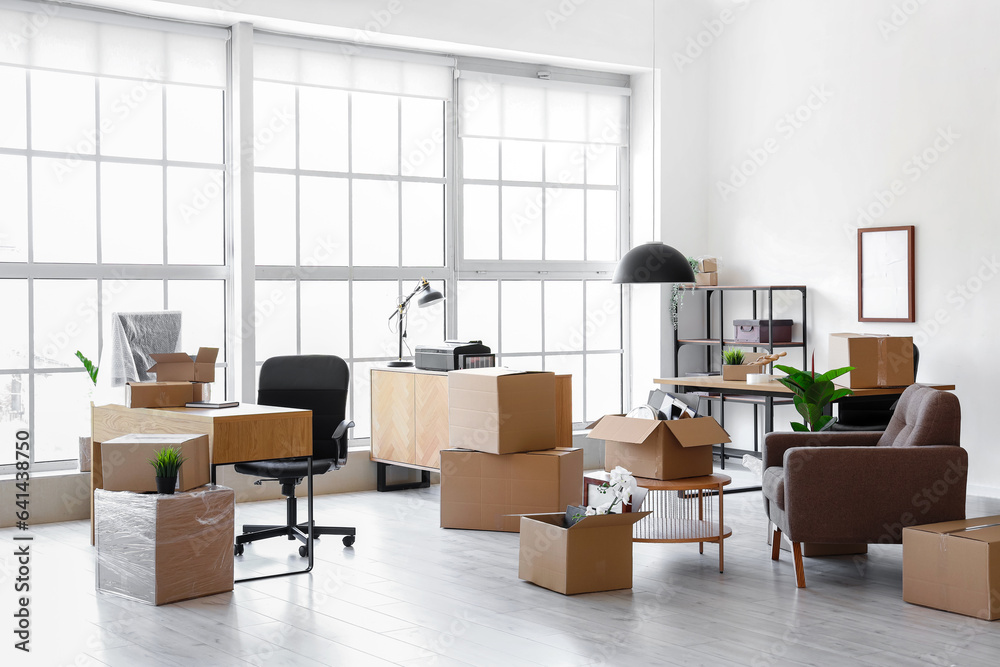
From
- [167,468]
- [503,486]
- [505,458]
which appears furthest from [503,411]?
[167,468]

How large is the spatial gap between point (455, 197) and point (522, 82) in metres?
1.10

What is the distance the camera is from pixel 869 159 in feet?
24.3

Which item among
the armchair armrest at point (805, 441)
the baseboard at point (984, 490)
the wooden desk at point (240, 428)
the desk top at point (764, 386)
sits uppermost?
the desk top at point (764, 386)

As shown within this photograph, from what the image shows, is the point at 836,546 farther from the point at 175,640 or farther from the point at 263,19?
the point at 263,19

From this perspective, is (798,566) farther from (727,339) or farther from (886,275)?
(727,339)

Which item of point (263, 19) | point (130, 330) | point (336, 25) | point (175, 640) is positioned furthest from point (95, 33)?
point (175, 640)

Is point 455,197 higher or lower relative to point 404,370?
higher

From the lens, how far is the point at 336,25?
6.86 metres

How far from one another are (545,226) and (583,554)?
4.23 meters

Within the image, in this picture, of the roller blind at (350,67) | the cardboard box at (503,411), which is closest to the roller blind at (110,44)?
the roller blind at (350,67)

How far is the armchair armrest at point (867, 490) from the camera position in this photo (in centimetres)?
446

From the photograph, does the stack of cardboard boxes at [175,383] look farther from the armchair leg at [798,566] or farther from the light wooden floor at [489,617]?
the armchair leg at [798,566]

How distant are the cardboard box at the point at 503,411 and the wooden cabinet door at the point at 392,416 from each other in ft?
2.90

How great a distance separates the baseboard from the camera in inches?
262
